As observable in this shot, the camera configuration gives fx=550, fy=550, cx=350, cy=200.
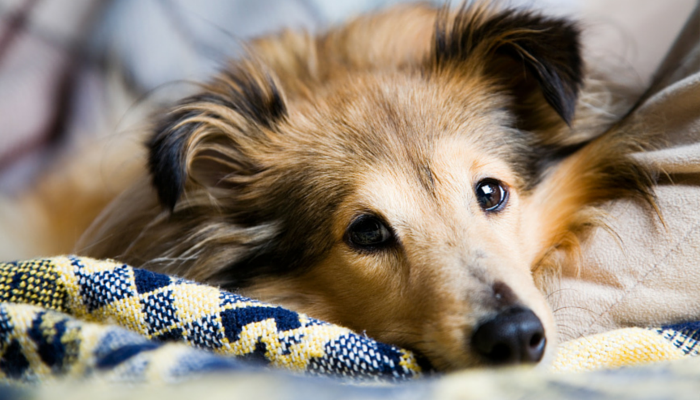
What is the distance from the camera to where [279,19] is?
Answer: 2.85 metres

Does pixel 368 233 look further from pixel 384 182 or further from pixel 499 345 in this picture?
pixel 499 345

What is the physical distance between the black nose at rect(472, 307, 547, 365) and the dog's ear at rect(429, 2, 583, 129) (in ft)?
2.40

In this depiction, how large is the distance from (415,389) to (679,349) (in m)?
0.65

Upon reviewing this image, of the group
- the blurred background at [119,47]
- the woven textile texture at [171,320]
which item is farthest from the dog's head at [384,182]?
the blurred background at [119,47]

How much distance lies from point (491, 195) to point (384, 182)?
33 cm

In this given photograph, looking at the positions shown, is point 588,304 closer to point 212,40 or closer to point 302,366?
point 302,366

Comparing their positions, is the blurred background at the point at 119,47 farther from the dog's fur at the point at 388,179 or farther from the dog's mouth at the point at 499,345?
the dog's mouth at the point at 499,345

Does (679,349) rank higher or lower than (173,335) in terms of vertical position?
lower

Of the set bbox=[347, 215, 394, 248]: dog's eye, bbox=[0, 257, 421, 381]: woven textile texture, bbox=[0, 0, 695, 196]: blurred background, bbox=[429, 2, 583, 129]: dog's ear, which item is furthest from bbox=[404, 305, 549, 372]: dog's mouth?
A: bbox=[0, 0, 695, 196]: blurred background

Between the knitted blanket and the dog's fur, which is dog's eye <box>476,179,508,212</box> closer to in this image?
the dog's fur

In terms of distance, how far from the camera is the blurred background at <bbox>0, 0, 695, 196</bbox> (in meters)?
2.45

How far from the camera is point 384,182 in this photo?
5.08 ft

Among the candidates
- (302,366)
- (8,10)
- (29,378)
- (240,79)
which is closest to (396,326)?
(302,366)

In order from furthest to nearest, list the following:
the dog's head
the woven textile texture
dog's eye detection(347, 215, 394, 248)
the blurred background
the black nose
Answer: the blurred background
dog's eye detection(347, 215, 394, 248)
the dog's head
the black nose
the woven textile texture
